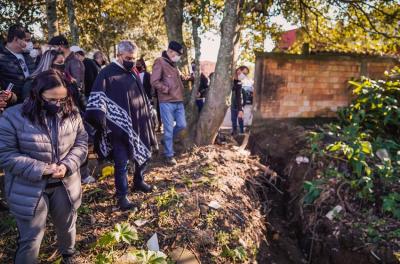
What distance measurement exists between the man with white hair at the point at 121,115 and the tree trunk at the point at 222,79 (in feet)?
6.60

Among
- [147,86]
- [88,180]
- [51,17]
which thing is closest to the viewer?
[88,180]

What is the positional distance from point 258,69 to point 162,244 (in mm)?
4573

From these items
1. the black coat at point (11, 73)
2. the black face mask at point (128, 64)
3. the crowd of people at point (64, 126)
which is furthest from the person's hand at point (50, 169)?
the black coat at point (11, 73)

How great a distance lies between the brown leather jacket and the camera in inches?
187

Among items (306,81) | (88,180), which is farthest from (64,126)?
(306,81)

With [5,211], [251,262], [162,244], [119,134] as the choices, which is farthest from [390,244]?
[5,211]

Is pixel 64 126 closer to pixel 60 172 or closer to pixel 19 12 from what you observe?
pixel 60 172

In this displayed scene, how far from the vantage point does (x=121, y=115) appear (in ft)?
11.0

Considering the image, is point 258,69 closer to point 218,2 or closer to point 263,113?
point 263,113

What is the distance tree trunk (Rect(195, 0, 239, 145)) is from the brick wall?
1.47 m

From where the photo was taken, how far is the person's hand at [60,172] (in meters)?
2.35

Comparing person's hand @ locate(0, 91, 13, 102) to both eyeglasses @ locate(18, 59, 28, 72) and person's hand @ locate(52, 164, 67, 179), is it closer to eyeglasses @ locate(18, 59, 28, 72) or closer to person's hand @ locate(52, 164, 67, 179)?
eyeglasses @ locate(18, 59, 28, 72)

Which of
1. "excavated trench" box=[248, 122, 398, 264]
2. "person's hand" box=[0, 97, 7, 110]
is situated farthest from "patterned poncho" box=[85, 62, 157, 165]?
"excavated trench" box=[248, 122, 398, 264]

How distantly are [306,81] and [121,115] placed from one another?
16.0ft
